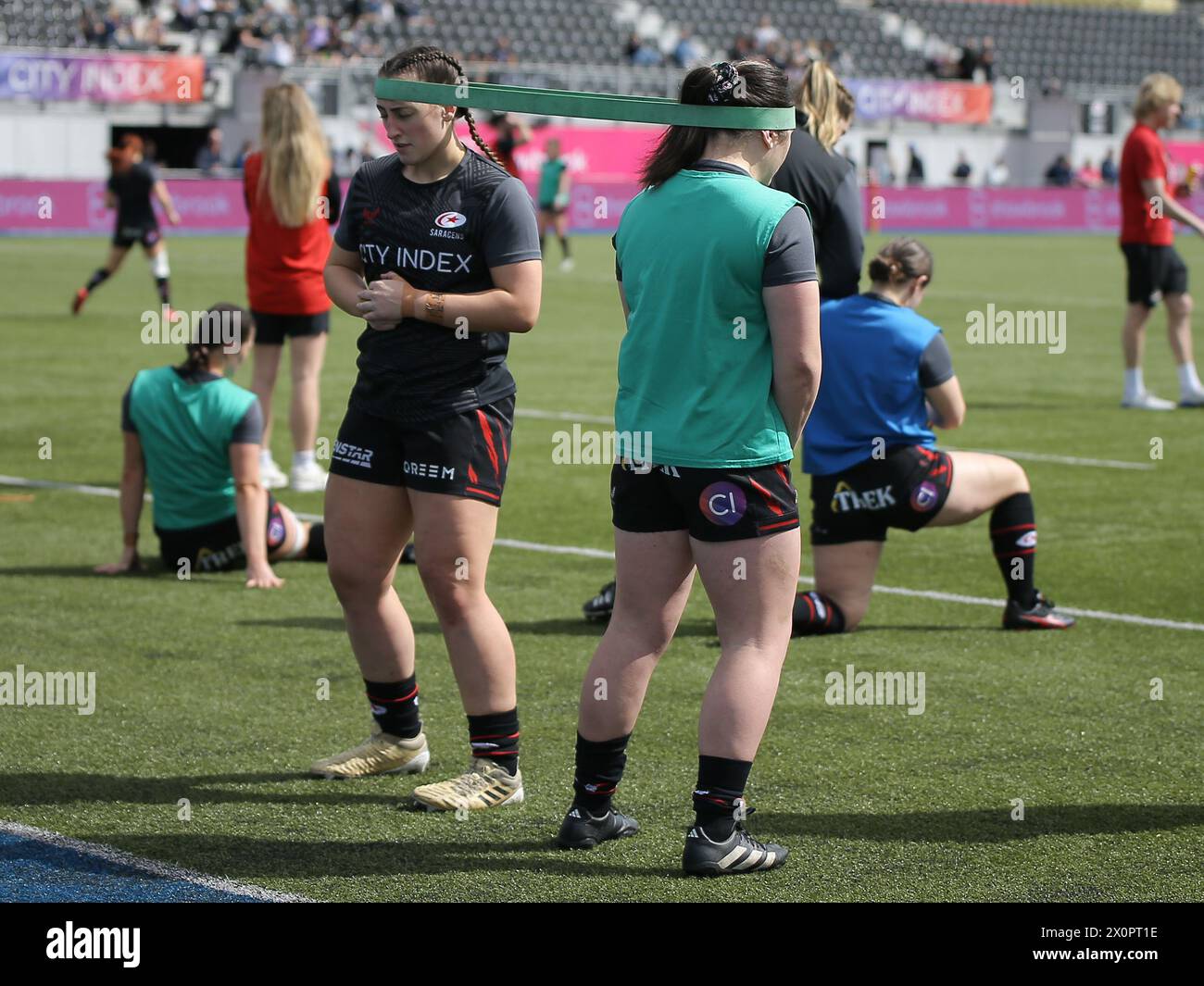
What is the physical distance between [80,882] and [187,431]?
368cm

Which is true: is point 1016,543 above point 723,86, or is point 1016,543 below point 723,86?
below

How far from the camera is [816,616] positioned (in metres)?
6.94

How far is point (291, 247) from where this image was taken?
9.72m

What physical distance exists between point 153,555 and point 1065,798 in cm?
482

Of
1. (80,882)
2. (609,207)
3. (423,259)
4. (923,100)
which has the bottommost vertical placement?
(80,882)

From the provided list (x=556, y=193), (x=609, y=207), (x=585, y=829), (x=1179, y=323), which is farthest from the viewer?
(x=609, y=207)

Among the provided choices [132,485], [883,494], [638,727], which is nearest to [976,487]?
[883,494]

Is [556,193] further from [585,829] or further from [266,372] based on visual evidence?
[585,829]

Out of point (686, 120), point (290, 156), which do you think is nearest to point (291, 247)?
point (290, 156)

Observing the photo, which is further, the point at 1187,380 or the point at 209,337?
the point at 1187,380

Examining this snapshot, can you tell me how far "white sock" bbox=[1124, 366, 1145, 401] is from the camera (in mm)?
13766

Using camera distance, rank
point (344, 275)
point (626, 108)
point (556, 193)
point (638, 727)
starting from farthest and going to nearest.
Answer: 1. point (556, 193)
2. point (638, 727)
3. point (344, 275)
4. point (626, 108)

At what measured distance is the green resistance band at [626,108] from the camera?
164 inches

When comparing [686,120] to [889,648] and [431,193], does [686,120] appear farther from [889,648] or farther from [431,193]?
[889,648]
